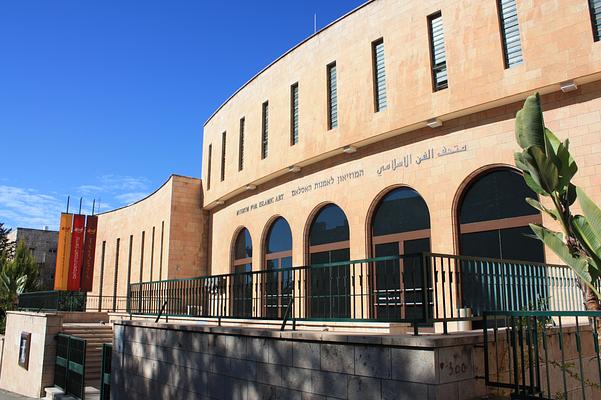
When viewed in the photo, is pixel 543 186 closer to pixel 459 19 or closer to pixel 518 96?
pixel 518 96

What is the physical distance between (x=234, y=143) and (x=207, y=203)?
3994 millimetres

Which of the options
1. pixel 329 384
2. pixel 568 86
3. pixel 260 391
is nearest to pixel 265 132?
pixel 568 86

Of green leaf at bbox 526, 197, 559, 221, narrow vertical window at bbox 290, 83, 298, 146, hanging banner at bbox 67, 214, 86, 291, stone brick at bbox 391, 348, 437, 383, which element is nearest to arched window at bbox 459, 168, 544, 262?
green leaf at bbox 526, 197, 559, 221

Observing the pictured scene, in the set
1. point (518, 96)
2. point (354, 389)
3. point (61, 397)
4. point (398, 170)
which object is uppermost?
point (518, 96)

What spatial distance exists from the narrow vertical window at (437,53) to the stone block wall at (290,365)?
28.1 feet

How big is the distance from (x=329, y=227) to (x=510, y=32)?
303 inches

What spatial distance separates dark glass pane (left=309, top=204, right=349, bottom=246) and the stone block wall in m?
6.89

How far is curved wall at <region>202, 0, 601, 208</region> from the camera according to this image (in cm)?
1085

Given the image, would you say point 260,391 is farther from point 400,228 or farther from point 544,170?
point 400,228

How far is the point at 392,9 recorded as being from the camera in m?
14.4

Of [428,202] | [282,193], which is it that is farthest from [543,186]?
[282,193]

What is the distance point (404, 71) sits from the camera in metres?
13.7

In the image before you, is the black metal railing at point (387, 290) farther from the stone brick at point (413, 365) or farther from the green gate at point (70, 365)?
the green gate at point (70, 365)

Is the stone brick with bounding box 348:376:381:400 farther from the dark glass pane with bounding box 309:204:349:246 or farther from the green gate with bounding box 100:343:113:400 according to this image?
the dark glass pane with bounding box 309:204:349:246
